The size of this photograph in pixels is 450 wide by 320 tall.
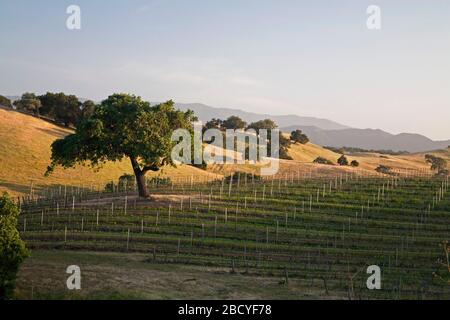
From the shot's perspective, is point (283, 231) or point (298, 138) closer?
point (283, 231)

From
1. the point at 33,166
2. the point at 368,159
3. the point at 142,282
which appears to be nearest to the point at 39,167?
the point at 33,166

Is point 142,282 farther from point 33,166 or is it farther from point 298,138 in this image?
point 298,138

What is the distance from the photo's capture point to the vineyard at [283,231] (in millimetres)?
35647

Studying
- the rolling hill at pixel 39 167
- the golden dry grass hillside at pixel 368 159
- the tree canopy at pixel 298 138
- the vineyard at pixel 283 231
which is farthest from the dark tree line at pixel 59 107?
the tree canopy at pixel 298 138

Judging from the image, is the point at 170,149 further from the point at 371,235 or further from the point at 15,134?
the point at 15,134

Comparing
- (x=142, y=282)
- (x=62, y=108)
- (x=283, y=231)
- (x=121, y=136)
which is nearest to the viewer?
(x=142, y=282)

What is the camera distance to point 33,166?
88.3 m

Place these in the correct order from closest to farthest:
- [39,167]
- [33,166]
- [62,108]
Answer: [33,166] < [39,167] < [62,108]

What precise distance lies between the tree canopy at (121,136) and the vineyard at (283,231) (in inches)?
230

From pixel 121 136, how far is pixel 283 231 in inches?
809

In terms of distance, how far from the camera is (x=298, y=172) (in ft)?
356

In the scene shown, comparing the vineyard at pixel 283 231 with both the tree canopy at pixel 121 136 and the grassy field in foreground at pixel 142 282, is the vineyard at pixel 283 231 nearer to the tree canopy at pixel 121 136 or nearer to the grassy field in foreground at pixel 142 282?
the grassy field in foreground at pixel 142 282
